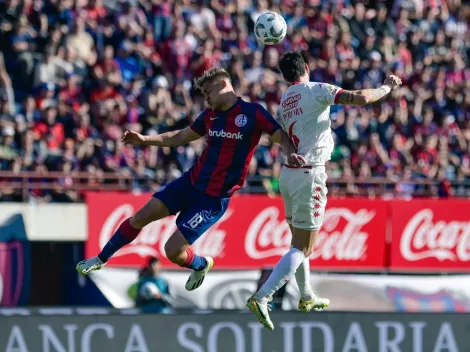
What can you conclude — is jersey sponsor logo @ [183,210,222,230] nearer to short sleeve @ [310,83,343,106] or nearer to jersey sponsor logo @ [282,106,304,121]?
jersey sponsor logo @ [282,106,304,121]

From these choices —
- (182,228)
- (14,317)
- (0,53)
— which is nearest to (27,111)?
(0,53)

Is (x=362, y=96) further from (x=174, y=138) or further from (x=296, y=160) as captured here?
(x=174, y=138)

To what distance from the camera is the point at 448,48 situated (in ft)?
74.2

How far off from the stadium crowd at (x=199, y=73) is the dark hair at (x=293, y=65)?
7761mm

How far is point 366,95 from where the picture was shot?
984 cm

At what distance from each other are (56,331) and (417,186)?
9.14 m

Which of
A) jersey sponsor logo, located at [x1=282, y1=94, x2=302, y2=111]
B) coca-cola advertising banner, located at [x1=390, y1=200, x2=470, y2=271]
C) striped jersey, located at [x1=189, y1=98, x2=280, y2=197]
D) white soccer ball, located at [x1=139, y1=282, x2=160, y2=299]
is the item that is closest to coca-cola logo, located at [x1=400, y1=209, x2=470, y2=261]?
coca-cola advertising banner, located at [x1=390, y1=200, x2=470, y2=271]

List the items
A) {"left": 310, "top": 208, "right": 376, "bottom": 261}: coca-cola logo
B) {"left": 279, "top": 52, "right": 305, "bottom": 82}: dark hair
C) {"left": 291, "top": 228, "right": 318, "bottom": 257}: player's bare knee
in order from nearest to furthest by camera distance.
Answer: {"left": 279, "top": 52, "right": 305, "bottom": 82}: dark hair → {"left": 291, "top": 228, "right": 318, "bottom": 257}: player's bare knee → {"left": 310, "top": 208, "right": 376, "bottom": 261}: coca-cola logo

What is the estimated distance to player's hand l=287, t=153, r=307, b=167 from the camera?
9.91 metres

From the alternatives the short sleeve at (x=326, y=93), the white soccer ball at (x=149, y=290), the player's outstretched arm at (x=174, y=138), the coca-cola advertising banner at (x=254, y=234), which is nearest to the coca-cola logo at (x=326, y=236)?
the coca-cola advertising banner at (x=254, y=234)

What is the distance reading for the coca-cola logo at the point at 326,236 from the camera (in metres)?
18.5

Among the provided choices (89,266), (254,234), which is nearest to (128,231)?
(89,266)

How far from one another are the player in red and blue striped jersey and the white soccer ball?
4003mm

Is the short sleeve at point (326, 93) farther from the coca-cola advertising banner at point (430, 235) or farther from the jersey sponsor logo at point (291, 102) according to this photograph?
the coca-cola advertising banner at point (430, 235)
